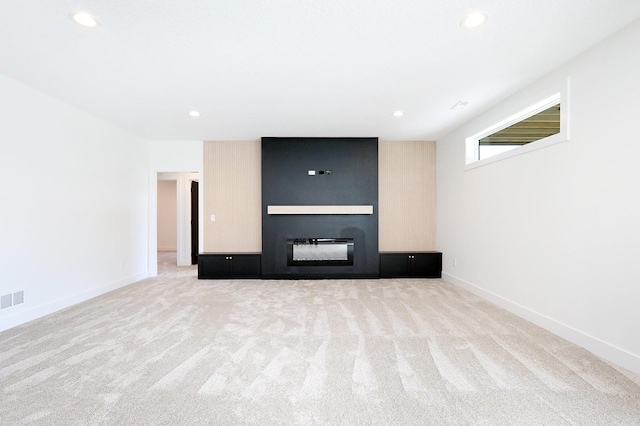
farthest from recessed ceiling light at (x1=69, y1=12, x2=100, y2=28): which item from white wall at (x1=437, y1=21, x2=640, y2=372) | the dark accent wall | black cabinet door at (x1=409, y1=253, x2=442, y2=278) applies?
black cabinet door at (x1=409, y1=253, x2=442, y2=278)

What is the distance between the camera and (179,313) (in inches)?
142

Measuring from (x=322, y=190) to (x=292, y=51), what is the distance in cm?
319

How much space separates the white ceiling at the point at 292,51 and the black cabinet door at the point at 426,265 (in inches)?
104

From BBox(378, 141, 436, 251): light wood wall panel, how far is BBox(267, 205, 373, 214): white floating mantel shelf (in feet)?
2.01

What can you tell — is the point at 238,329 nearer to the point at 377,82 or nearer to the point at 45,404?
the point at 45,404

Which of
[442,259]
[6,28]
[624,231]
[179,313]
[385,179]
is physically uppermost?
[6,28]

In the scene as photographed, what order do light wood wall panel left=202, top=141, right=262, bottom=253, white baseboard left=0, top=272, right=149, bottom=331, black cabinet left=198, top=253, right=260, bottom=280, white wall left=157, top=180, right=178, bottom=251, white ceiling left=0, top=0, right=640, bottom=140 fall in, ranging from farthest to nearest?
white wall left=157, top=180, right=178, bottom=251 → light wood wall panel left=202, top=141, right=262, bottom=253 → black cabinet left=198, top=253, right=260, bottom=280 → white baseboard left=0, top=272, right=149, bottom=331 → white ceiling left=0, top=0, right=640, bottom=140

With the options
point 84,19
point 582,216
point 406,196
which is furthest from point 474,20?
point 406,196

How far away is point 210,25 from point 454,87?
2.64 meters

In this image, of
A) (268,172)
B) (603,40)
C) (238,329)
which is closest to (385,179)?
(268,172)

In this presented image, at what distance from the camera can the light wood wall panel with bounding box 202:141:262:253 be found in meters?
5.95

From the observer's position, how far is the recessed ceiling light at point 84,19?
214cm

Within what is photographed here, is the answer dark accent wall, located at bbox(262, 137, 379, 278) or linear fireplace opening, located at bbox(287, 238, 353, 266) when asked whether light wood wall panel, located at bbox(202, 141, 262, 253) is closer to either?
dark accent wall, located at bbox(262, 137, 379, 278)

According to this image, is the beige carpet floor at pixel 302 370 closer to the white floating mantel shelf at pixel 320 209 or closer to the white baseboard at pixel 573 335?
the white baseboard at pixel 573 335
